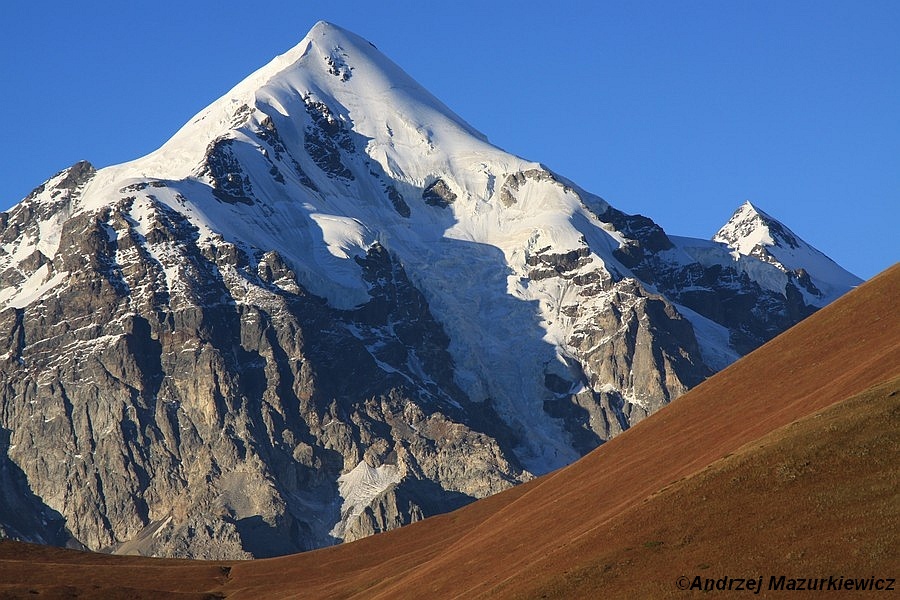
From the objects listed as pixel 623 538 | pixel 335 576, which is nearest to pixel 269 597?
pixel 335 576

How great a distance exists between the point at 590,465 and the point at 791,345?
1778 cm

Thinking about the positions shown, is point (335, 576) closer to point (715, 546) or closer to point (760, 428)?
point (760, 428)

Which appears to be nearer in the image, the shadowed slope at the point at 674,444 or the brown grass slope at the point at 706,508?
the brown grass slope at the point at 706,508

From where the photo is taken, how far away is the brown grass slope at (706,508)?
72688 millimetres

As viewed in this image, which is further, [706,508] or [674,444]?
[674,444]

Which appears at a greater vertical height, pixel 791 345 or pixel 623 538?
pixel 791 345

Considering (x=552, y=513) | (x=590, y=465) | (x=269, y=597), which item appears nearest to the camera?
(x=552, y=513)

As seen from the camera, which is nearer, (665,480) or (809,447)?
(809,447)

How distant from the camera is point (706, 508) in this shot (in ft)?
258

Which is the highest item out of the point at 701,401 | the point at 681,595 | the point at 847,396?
the point at 701,401

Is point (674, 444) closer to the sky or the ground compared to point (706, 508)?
closer to the sky

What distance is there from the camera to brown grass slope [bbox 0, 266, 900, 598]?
72688mm

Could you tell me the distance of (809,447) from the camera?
258 feet

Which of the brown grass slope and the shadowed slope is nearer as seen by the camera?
the brown grass slope
